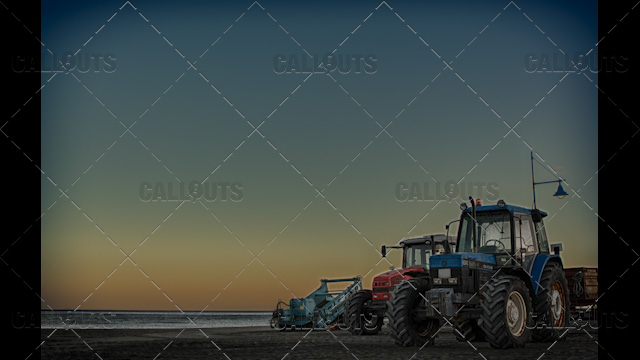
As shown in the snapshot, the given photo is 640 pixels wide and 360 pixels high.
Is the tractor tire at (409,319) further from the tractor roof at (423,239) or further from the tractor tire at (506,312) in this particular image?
the tractor roof at (423,239)

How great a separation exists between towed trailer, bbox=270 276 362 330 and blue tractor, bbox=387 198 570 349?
8701mm

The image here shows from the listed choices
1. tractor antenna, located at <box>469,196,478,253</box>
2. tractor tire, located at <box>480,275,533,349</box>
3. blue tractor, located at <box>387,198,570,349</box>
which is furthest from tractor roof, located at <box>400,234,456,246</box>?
tractor tire, located at <box>480,275,533,349</box>

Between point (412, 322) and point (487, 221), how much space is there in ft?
9.59

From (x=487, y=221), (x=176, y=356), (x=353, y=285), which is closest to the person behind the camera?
(x=176, y=356)

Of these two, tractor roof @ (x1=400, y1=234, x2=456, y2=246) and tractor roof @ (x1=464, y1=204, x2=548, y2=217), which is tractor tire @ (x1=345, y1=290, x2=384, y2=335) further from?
tractor roof @ (x1=464, y1=204, x2=548, y2=217)

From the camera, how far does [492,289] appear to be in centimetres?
1230

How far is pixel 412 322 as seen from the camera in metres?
13.4

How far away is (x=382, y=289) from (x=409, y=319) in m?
5.97

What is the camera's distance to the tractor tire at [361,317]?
749 inches

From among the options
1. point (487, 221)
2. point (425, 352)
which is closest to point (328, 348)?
point (425, 352)

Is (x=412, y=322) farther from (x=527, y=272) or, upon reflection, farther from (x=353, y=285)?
(x=353, y=285)

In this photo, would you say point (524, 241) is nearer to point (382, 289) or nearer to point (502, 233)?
point (502, 233)

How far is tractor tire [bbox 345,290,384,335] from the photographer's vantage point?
19.0 metres

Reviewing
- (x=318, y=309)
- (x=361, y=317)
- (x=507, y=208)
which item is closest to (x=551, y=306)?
(x=507, y=208)
